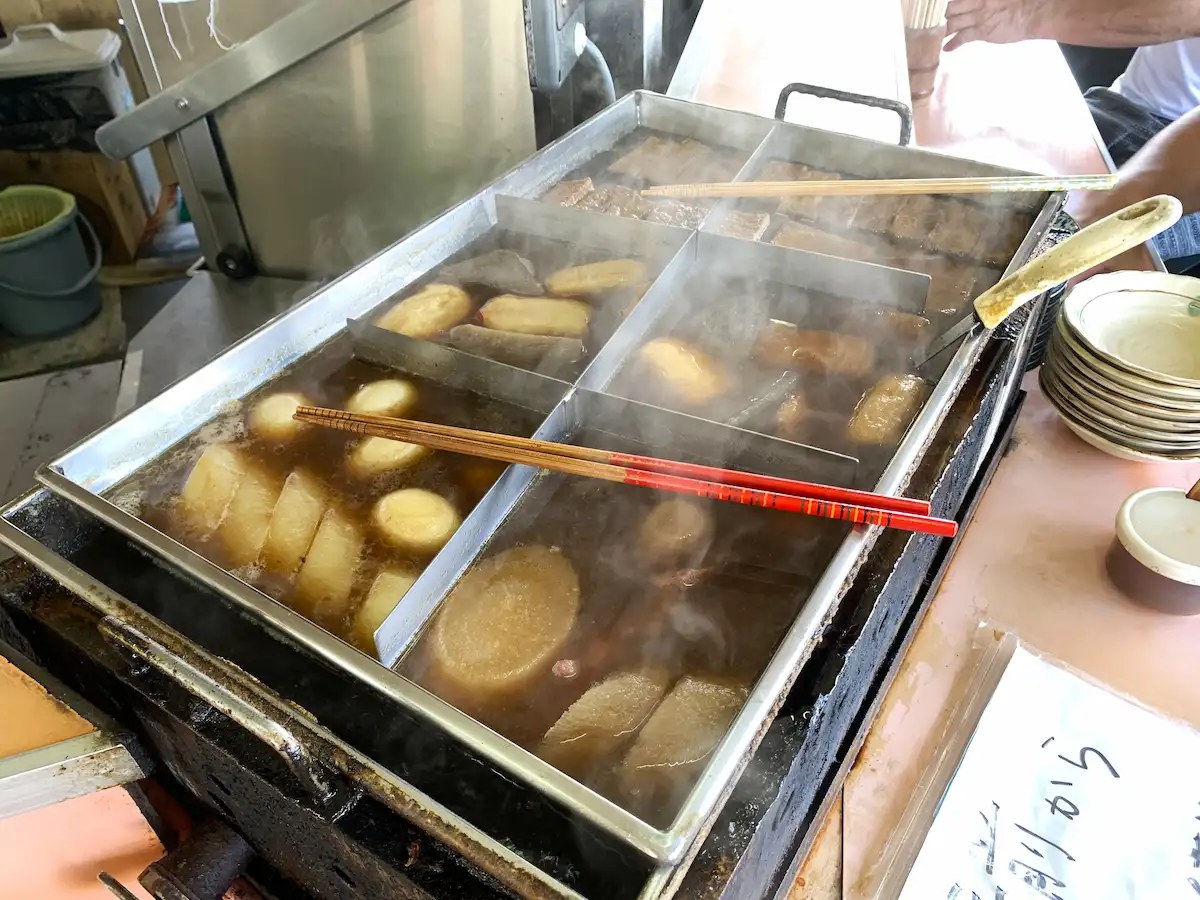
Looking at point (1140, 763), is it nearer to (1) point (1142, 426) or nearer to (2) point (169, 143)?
(1) point (1142, 426)

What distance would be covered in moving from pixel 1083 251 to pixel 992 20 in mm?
3949

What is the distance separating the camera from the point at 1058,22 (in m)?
4.68

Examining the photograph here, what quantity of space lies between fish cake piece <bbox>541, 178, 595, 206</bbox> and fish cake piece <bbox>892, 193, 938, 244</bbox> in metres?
0.99

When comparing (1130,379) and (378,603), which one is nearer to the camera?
(378,603)

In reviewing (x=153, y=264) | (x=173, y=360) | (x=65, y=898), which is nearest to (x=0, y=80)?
(x=153, y=264)

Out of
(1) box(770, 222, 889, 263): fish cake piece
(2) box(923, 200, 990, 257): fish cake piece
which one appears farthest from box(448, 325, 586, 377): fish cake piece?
(2) box(923, 200, 990, 257): fish cake piece

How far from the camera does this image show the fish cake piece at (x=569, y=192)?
97.7 inches

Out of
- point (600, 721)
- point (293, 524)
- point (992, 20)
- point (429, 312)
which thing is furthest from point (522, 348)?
point (992, 20)

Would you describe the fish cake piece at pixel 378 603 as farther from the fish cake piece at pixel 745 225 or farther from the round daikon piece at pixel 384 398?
the fish cake piece at pixel 745 225

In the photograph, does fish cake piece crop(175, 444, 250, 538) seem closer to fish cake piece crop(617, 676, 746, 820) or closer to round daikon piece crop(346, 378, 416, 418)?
round daikon piece crop(346, 378, 416, 418)

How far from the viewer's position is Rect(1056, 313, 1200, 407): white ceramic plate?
6.44 feet

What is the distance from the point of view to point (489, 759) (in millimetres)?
1042

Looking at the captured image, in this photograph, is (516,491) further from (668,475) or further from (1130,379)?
(1130,379)

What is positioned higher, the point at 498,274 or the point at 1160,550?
the point at 498,274
